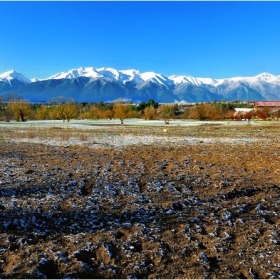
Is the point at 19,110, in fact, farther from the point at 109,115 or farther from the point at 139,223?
the point at 139,223

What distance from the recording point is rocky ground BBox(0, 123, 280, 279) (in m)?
5.58

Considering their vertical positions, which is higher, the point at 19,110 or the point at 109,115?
the point at 19,110

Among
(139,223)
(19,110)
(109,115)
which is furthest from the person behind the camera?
(109,115)

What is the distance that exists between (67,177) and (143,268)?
25.1 ft

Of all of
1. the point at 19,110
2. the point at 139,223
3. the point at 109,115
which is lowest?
the point at 139,223

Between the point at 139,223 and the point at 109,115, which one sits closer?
the point at 139,223

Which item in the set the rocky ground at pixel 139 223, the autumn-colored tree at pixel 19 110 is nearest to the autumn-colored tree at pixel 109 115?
the autumn-colored tree at pixel 19 110

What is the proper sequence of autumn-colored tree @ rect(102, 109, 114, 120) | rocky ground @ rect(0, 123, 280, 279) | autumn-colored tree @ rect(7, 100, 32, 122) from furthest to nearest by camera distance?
1. autumn-colored tree @ rect(102, 109, 114, 120)
2. autumn-colored tree @ rect(7, 100, 32, 122)
3. rocky ground @ rect(0, 123, 280, 279)

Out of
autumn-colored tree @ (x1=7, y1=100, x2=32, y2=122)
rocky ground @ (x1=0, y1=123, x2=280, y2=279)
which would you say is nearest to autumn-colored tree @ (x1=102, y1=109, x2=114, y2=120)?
autumn-colored tree @ (x1=7, y1=100, x2=32, y2=122)

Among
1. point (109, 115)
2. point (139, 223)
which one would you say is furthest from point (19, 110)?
point (139, 223)

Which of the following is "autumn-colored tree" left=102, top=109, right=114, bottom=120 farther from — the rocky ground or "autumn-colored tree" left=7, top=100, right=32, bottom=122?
the rocky ground

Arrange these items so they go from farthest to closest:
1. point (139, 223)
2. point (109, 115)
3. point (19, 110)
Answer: point (109, 115) < point (19, 110) < point (139, 223)

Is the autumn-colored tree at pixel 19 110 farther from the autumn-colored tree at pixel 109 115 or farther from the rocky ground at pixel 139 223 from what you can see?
the rocky ground at pixel 139 223

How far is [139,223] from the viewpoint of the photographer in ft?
24.9
